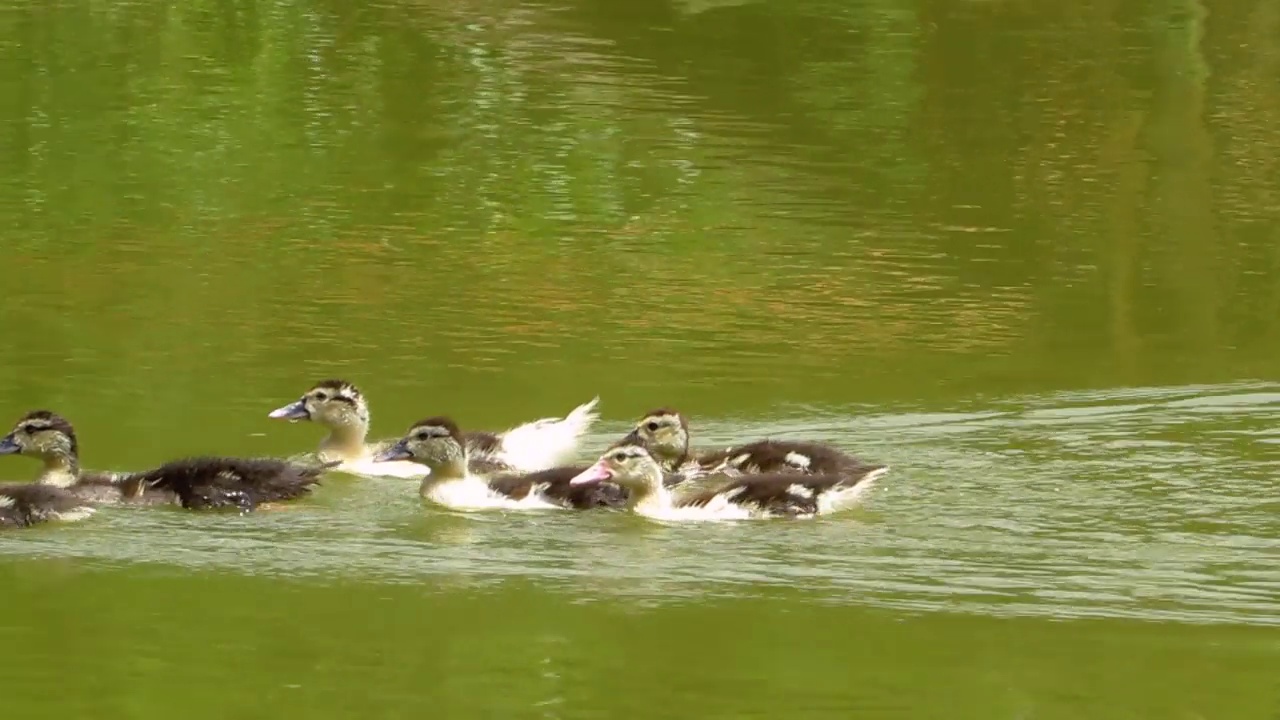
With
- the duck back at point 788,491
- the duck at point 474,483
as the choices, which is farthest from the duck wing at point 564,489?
the duck back at point 788,491

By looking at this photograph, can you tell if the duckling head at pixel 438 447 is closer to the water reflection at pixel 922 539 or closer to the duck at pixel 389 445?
the water reflection at pixel 922 539

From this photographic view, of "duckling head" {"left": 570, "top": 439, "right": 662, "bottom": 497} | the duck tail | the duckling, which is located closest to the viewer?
the duckling

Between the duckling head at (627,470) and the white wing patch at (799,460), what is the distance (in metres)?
0.64

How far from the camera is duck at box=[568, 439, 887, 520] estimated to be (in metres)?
9.98

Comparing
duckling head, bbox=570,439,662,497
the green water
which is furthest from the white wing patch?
duckling head, bbox=570,439,662,497

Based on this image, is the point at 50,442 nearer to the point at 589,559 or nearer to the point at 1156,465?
→ the point at 589,559

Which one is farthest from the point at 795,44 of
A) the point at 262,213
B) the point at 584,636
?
the point at 584,636

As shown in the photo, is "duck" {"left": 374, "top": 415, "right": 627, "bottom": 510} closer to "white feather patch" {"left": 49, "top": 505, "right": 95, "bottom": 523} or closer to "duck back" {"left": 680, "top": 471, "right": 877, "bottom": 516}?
"duck back" {"left": 680, "top": 471, "right": 877, "bottom": 516}

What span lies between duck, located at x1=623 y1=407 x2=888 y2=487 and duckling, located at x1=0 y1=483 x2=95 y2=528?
87.4 inches

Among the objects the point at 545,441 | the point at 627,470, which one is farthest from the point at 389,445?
the point at 627,470

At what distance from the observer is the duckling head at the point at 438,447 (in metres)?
10.4

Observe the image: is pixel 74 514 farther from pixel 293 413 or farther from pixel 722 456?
pixel 722 456

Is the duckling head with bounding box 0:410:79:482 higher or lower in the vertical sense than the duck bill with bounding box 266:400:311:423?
higher

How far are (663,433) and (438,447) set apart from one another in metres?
0.93
